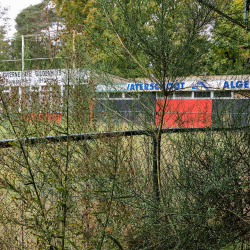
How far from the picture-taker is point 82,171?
2.13 meters

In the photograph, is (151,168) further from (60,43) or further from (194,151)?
(60,43)

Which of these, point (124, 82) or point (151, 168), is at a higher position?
point (124, 82)

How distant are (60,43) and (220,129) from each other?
1775 mm

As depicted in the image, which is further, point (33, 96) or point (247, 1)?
point (247, 1)

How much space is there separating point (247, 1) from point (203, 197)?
1.61 meters

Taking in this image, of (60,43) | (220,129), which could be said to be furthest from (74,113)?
(220,129)

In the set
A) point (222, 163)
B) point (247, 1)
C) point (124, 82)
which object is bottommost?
point (222, 163)

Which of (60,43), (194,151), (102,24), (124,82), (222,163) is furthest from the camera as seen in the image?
(124,82)

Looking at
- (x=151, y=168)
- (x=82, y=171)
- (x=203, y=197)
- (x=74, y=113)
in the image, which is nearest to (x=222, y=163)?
(x=203, y=197)

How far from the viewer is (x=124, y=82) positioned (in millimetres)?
3385

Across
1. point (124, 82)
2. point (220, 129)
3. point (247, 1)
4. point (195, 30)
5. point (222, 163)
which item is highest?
point (247, 1)

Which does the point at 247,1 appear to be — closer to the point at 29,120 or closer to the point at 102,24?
the point at 102,24

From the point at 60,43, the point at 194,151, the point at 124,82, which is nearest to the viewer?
the point at 60,43

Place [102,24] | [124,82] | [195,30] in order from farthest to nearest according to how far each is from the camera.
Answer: [124,82] → [102,24] → [195,30]
